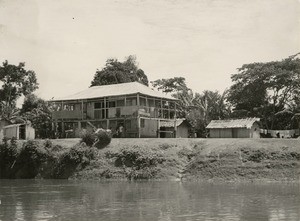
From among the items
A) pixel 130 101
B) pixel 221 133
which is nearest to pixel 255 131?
pixel 221 133

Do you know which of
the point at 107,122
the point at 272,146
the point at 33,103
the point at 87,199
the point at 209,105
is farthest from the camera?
the point at 33,103

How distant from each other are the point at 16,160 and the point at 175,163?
14.4 meters

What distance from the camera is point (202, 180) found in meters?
30.8

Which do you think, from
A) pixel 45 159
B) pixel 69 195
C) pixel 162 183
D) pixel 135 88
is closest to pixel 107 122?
pixel 135 88

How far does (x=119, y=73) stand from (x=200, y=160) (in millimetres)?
29907

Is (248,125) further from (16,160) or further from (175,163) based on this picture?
(16,160)

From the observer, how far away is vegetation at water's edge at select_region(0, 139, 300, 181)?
30.7m

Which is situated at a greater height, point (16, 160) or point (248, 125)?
point (248, 125)

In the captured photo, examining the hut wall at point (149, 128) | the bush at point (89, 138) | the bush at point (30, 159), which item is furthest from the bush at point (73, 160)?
the hut wall at point (149, 128)

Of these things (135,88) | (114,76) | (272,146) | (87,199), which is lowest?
(87,199)

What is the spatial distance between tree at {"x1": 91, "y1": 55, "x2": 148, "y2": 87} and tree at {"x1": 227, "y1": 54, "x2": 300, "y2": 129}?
16.4 m

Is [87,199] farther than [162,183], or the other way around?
[162,183]

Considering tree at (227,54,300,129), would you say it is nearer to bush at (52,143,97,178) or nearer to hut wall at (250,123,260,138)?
hut wall at (250,123,260,138)

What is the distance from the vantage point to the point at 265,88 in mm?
48844
